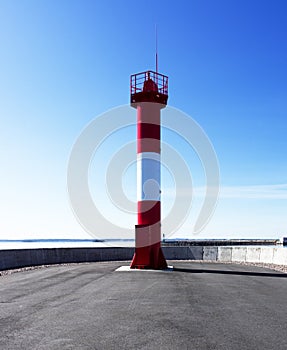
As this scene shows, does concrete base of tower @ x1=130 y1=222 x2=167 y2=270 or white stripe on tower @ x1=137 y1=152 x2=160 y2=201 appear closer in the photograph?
concrete base of tower @ x1=130 y1=222 x2=167 y2=270

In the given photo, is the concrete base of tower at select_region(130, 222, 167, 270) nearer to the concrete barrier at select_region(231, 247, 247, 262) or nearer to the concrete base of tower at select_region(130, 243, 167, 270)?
the concrete base of tower at select_region(130, 243, 167, 270)

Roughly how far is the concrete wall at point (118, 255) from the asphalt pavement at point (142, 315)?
31.6 ft

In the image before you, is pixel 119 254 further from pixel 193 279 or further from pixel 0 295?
pixel 0 295

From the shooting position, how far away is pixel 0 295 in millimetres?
11906

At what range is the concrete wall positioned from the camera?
23.8 m

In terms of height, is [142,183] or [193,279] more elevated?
[142,183]

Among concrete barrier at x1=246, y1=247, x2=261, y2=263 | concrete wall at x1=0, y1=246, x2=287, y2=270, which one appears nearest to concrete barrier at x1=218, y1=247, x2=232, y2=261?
concrete wall at x1=0, y1=246, x2=287, y2=270

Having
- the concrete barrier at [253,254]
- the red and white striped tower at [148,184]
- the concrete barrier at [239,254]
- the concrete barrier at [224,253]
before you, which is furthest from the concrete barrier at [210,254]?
the red and white striped tower at [148,184]

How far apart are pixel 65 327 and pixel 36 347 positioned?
137cm

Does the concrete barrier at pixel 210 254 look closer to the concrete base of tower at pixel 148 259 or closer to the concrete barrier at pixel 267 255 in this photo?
the concrete barrier at pixel 267 255

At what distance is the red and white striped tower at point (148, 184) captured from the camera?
2044cm

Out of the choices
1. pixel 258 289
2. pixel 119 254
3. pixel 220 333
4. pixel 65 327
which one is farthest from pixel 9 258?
pixel 220 333

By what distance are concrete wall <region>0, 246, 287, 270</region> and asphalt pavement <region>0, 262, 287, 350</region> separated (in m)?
9.63

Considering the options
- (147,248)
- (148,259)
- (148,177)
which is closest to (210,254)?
(148,259)
